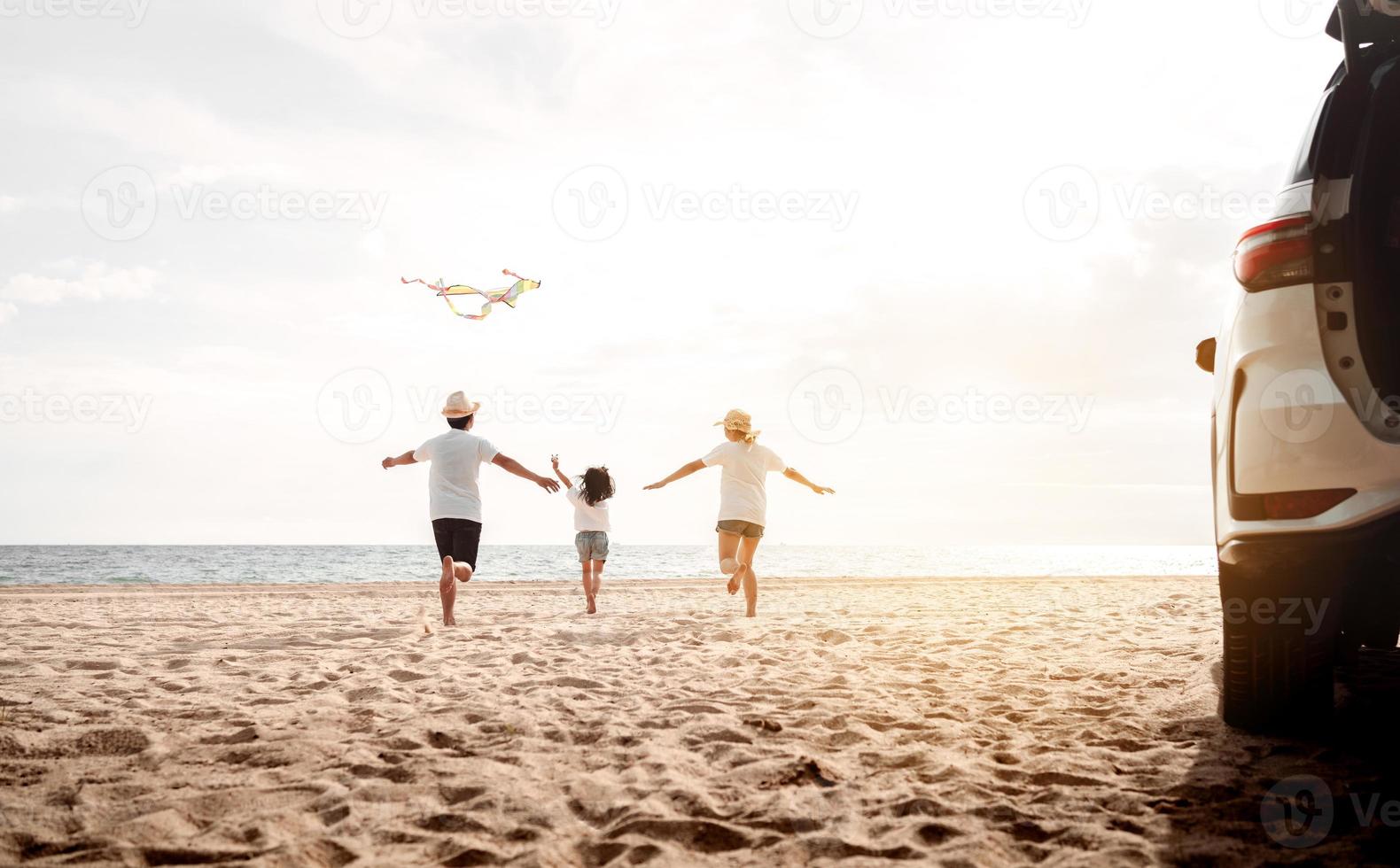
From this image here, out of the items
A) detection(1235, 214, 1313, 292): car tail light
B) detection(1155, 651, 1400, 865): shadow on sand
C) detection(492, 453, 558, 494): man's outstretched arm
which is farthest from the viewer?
detection(492, 453, 558, 494): man's outstretched arm

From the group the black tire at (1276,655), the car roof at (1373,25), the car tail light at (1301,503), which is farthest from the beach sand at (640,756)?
the car roof at (1373,25)

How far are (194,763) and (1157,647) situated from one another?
6.20 m

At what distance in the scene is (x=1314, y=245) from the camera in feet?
9.60

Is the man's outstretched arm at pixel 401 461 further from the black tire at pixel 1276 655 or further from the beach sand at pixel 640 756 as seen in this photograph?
the black tire at pixel 1276 655

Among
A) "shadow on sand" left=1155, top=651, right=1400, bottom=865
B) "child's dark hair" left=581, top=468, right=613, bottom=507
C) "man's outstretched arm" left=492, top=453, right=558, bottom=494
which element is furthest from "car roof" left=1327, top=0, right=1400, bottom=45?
"child's dark hair" left=581, top=468, right=613, bottom=507

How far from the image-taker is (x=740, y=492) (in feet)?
30.6

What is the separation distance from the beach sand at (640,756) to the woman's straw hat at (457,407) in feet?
8.02

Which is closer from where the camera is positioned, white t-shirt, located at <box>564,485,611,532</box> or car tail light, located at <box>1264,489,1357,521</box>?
car tail light, located at <box>1264,489,1357,521</box>

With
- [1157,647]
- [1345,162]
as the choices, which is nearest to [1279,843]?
[1345,162]

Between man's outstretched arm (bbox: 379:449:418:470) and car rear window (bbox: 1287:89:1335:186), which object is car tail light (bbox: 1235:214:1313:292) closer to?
car rear window (bbox: 1287:89:1335:186)

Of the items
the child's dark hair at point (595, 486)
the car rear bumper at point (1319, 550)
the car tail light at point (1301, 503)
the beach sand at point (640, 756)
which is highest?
the child's dark hair at point (595, 486)

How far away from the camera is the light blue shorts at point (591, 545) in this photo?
1045 centimetres

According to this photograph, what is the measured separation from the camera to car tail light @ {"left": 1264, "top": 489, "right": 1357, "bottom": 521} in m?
2.78

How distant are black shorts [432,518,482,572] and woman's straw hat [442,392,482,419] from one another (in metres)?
1.03
